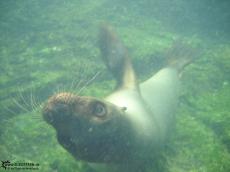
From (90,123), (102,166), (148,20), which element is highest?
(90,123)

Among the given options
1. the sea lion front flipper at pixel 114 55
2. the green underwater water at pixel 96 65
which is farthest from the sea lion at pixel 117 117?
the green underwater water at pixel 96 65

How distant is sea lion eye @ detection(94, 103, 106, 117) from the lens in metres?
3.08

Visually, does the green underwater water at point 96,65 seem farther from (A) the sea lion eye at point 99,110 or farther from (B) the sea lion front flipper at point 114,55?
(B) the sea lion front flipper at point 114,55

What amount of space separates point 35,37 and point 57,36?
809 millimetres

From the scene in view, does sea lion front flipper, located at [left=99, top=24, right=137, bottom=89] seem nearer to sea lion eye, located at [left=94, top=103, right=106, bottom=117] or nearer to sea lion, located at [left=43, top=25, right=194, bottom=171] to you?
sea lion, located at [left=43, top=25, right=194, bottom=171]

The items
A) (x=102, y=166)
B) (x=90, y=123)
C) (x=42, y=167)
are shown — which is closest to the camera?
(x=90, y=123)

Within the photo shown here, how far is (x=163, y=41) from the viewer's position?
888 centimetres

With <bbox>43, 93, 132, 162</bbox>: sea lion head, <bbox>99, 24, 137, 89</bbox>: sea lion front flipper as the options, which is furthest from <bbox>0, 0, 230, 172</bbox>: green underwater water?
<bbox>99, 24, 137, 89</bbox>: sea lion front flipper

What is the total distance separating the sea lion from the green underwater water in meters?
0.34

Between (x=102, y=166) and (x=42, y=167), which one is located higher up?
(x=102, y=166)

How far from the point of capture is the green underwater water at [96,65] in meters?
4.91

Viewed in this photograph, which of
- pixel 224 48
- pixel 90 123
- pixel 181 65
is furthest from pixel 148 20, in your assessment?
pixel 90 123

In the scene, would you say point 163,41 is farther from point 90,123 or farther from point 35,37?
point 90,123

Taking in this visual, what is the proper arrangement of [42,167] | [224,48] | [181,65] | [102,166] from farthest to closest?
[224,48]
[181,65]
[42,167]
[102,166]
